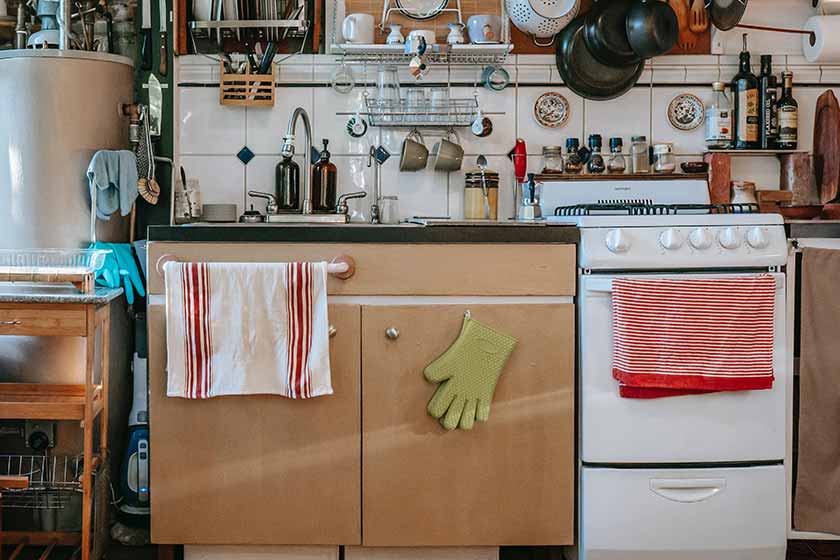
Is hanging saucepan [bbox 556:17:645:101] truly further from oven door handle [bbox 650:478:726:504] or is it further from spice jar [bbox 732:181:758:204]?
oven door handle [bbox 650:478:726:504]

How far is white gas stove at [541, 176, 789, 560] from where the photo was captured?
2.16 meters

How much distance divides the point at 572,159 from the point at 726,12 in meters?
0.67

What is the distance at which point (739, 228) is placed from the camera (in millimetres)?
2174

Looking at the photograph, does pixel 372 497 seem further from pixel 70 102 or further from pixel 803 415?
pixel 70 102

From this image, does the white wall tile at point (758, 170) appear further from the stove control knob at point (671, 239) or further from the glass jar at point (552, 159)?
the stove control knob at point (671, 239)

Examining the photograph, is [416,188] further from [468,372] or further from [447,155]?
[468,372]

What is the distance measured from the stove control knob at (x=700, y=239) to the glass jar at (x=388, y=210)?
1.03 m

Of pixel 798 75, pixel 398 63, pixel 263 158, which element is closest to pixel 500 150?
pixel 398 63

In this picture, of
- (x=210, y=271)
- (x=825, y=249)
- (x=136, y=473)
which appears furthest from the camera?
(x=136, y=473)

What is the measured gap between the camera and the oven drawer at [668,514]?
2186 mm

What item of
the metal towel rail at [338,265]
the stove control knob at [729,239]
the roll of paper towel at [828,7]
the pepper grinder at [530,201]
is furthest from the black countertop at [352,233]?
the roll of paper towel at [828,7]

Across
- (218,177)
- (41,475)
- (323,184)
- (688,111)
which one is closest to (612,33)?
(688,111)

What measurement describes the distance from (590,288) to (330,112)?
1189 mm

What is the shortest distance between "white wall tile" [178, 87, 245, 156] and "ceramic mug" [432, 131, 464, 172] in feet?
2.18
